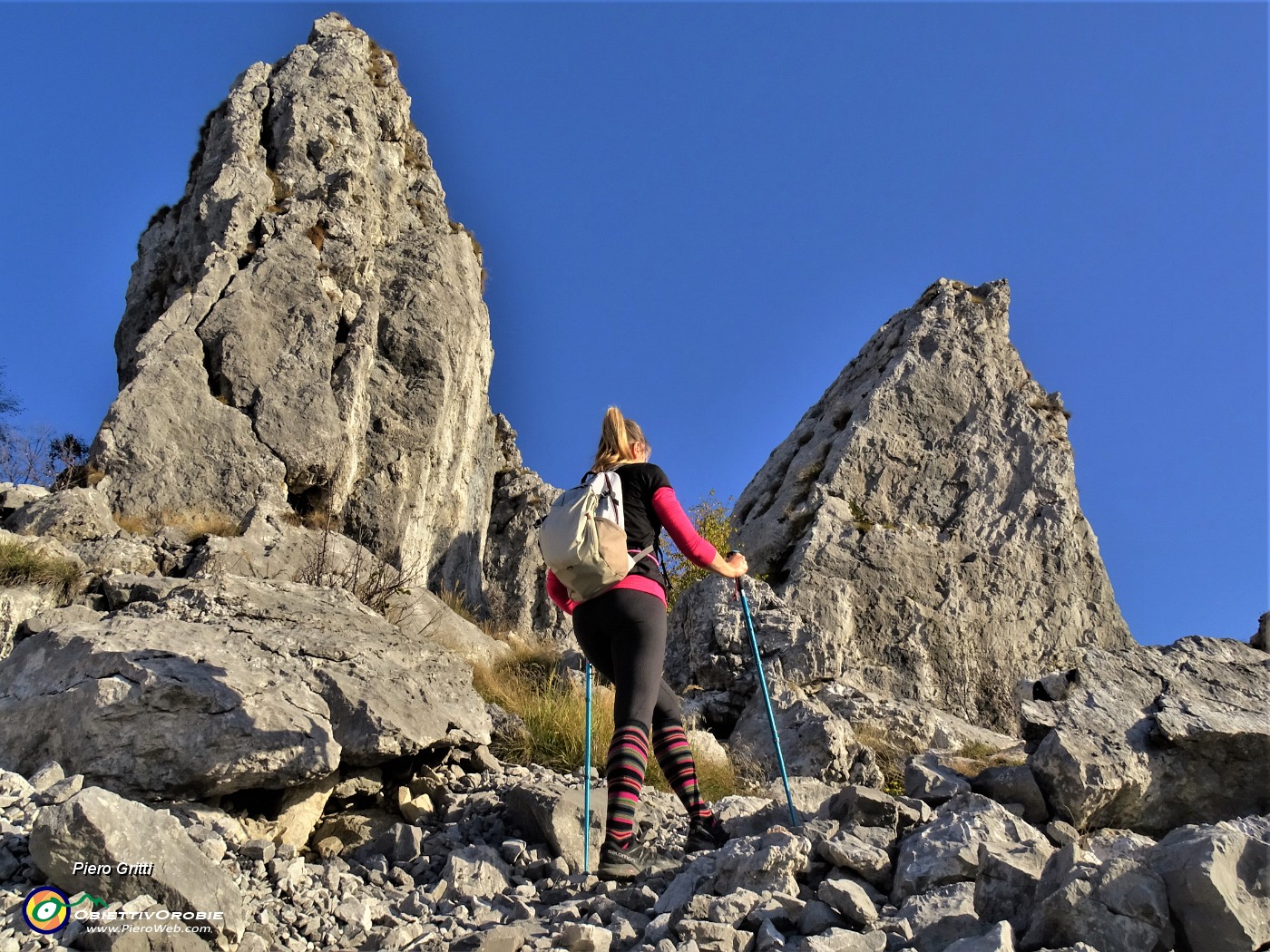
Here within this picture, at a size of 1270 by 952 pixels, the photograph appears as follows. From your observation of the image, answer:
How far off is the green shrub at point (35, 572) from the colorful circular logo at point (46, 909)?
365cm

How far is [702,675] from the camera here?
1026 cm

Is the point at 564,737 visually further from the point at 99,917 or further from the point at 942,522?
the point at 942,522

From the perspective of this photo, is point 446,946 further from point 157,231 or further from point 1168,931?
point 157,231

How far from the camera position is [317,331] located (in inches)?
533

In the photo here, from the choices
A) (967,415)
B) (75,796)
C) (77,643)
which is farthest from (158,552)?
(967,415)

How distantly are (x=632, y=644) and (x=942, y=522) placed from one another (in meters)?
12.7

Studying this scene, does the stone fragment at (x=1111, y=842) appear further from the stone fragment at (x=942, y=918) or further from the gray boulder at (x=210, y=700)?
the gray boulder at (x=210, y=700)

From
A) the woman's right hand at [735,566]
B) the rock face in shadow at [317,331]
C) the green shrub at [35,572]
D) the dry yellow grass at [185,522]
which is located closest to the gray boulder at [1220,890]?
the woman's right hand at [735,566]

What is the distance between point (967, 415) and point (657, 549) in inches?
546

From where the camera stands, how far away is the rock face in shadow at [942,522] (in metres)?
14.2

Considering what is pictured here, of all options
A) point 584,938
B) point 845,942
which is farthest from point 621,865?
point 845,942

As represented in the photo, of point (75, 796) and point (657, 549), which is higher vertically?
point (657, 549)

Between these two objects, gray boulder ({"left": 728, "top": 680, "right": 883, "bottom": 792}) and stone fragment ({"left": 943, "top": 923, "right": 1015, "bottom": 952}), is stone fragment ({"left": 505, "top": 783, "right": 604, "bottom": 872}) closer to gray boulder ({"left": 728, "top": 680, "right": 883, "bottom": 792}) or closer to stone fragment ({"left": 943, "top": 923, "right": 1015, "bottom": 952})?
stone fragment ({"left": 943, "top": 923, "right": 1015, "bottom": 952})

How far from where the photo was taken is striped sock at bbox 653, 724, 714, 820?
4.86 metres
